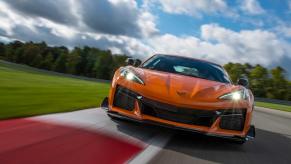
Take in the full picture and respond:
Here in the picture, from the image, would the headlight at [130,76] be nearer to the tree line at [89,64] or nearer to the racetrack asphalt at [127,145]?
the racetrack asphalt at [127,145]

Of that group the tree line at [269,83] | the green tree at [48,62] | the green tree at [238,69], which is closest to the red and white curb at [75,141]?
the tree line at [269,83]

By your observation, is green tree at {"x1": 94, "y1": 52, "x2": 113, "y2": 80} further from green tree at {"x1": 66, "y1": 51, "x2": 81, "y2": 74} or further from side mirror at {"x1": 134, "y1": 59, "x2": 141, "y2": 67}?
side mirror at {"x1": 134, "y1": 59, "x2": 141, "y2": 67}

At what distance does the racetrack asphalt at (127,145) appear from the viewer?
3.94 meters

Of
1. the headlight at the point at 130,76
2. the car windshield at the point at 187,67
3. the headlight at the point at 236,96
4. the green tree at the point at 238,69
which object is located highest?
the green tree at the point at 238,69

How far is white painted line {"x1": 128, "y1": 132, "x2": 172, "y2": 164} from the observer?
13.5 ft

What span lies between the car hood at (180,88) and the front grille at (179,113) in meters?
0.10

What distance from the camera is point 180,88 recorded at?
5.42 m

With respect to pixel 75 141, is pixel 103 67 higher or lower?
lower

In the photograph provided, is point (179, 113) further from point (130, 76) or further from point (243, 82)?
point (243, 82)

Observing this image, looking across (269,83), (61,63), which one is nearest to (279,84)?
(269,83)

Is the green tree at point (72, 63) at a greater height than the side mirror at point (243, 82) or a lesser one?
lesser

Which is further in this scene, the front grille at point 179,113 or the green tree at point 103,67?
the green tree at point 103,67

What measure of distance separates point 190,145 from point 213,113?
21.9 inches

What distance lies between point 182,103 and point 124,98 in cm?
82
